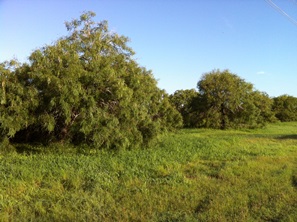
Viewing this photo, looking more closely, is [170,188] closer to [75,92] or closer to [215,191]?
[215,191]

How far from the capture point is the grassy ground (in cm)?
519

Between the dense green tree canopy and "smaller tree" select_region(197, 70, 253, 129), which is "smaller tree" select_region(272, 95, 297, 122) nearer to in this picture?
the dense green tree canopy

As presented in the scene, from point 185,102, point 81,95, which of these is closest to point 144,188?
point 81,95

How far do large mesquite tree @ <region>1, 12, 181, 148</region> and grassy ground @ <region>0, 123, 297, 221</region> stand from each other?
44.7 inches

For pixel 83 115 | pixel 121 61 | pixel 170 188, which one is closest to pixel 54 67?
pixel 83 115

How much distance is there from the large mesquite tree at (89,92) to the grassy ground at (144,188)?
1.14 m

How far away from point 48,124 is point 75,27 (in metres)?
5.26

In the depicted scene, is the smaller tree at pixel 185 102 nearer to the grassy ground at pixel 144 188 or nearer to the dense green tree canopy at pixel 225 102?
the dense green tree canopy at pixel 225 102

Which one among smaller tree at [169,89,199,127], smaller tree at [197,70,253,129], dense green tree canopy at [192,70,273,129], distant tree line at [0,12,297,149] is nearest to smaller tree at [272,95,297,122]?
dense green tree canopy at [192,70,273,129]

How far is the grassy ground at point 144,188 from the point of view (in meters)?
5.19

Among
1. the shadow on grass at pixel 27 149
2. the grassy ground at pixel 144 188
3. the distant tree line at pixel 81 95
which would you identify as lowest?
the grassy ground at pixel 144 188

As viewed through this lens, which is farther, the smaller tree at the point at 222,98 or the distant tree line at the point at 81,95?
the smaller tree at the point at 222,98

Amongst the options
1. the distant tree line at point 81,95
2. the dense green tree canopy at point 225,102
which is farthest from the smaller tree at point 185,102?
the distant tree line at point 81,95

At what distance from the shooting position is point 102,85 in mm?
10758
